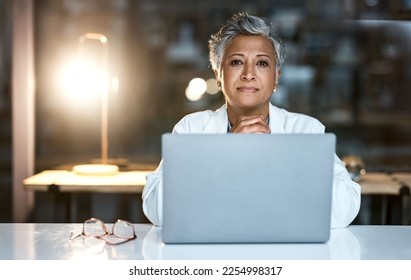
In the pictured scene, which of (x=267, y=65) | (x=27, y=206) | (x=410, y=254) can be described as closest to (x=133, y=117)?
(x=27, y=206)

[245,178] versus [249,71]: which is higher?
[249,71]

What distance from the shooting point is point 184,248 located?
4.88 feet

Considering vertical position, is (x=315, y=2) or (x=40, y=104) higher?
(x=315, y=2)

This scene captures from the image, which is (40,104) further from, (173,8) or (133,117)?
(173,8)

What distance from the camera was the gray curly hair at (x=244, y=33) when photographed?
2162mm

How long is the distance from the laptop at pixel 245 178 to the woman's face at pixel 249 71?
0.76m

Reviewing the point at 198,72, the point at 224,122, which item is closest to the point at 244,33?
the point at 224,122

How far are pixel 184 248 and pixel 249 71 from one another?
847mm

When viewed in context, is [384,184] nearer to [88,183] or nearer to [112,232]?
[88,183]

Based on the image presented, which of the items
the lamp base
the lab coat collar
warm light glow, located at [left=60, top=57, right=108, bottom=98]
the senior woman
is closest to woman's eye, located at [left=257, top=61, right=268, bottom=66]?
the senior woman

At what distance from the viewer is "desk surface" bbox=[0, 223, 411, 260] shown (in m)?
1.44

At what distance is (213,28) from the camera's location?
5.48m
